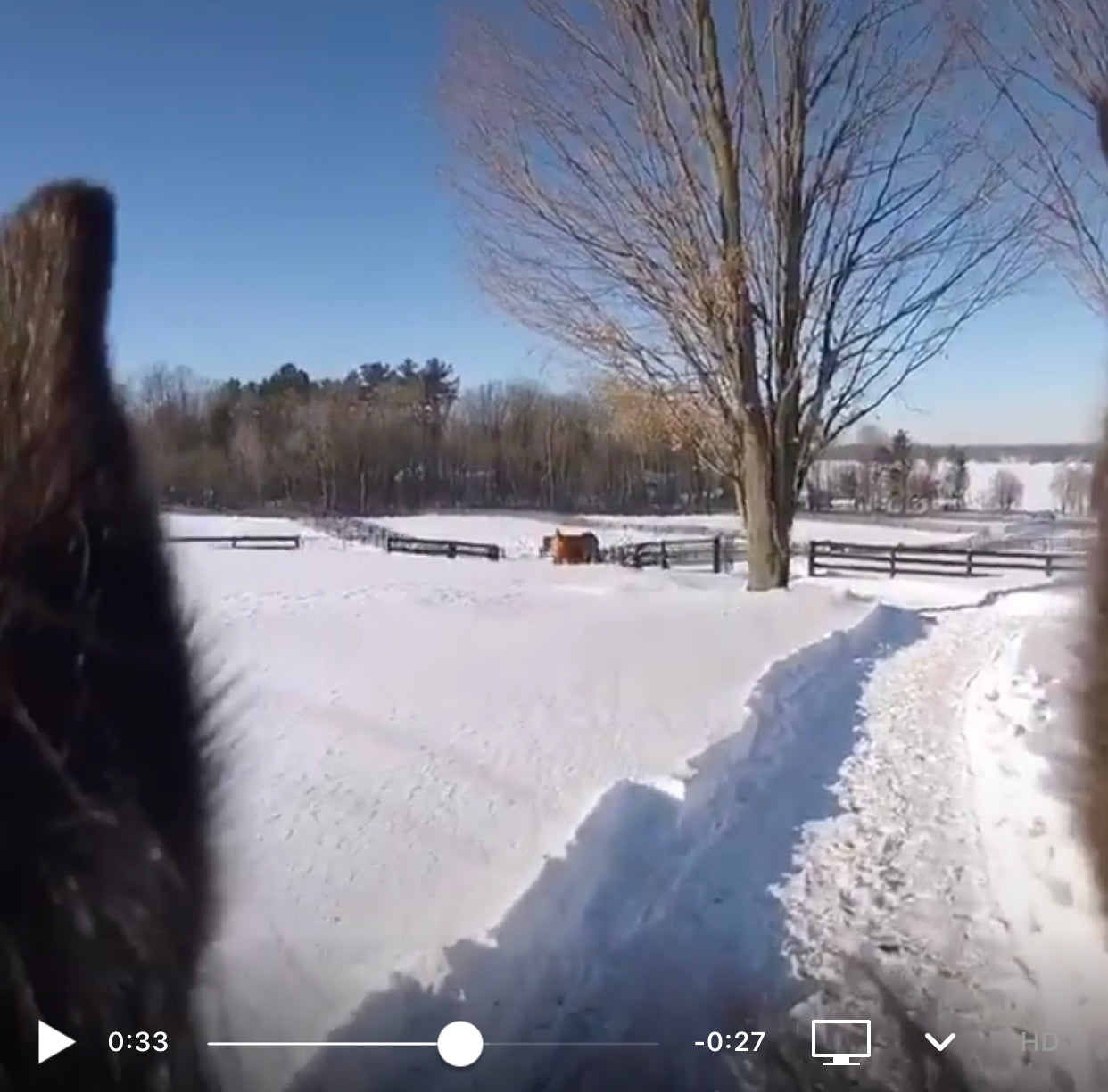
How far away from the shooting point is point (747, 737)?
1.18m

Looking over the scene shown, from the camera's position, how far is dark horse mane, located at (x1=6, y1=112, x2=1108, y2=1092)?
599mm

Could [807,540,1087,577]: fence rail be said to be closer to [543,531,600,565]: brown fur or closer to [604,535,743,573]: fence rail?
[604,535,743,573]: fence rail

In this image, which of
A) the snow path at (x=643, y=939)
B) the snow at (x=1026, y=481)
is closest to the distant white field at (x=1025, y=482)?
the snow at (x=1026, y=481)

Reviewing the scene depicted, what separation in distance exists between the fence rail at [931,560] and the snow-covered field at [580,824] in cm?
3

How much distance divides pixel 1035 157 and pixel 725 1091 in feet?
2.58

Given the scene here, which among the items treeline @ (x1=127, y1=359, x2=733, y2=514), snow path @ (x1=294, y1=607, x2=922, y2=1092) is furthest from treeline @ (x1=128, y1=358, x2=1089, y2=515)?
snow path @ (x1=294, y1=607, x2=922, y2=1092)

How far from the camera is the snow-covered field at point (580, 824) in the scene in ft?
2.36

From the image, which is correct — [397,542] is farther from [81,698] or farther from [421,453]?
[81,698]

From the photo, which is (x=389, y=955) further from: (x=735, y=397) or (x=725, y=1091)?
(x=735, y=397)

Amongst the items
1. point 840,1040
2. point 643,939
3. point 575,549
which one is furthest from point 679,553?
point 840,1040

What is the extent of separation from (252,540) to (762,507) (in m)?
0.63

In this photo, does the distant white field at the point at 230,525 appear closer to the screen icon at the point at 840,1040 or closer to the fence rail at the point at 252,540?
the fence rail at the point at 252,540

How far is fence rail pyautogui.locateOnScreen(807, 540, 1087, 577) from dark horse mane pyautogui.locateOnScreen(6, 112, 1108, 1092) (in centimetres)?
6

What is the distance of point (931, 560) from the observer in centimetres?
100
